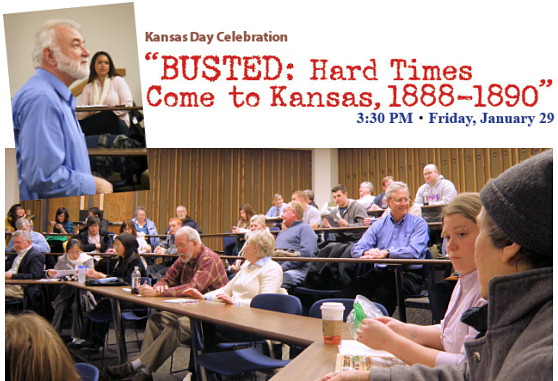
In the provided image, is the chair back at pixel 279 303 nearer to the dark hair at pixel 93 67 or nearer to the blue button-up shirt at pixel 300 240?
the dark hair at pixel 93 67

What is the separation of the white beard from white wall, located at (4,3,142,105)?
55 millimetres

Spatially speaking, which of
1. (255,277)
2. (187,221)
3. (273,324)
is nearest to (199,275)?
(255,277)

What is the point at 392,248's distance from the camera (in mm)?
3842

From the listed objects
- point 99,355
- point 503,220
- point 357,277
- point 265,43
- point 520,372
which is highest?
point 265,43

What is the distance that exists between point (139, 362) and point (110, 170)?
201 centimetres

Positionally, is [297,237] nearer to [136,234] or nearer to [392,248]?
[392,248]

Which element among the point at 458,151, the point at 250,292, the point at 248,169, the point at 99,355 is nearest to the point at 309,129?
the point at 250,292

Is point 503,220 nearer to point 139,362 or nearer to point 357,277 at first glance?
point 139,362

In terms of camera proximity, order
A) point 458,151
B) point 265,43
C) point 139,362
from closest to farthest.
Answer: point 265,43, point 139,362, point 458,151

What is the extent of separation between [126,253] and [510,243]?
14.3 ft

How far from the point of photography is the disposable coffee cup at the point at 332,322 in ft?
5.65

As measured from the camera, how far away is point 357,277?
3.93 meters

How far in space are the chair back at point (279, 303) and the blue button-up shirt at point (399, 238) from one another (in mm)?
1165

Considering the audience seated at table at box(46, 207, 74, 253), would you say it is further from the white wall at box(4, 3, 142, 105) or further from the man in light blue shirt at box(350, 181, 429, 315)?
the white wall at box(4, 3, 142, 105)
